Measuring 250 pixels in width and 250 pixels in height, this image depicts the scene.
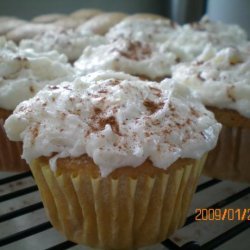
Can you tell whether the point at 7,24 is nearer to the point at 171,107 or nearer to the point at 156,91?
the point at 156,91

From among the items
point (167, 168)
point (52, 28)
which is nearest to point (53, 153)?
point (167, 168)

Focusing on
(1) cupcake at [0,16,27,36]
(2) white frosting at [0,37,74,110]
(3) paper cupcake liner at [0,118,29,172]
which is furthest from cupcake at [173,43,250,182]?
(1) cupcake at [0,16,27,36]

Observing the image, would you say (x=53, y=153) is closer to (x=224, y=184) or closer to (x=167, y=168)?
(x=167, y=168)

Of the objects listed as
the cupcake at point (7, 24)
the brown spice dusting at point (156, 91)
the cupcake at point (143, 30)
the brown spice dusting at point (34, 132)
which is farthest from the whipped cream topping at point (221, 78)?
the cupcake at point (7, 24)

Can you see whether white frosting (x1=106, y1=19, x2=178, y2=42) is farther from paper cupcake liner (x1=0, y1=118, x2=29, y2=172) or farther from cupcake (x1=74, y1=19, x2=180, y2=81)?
paper cupcake liner (x1=0, y1=118, x2=29, y2=172)

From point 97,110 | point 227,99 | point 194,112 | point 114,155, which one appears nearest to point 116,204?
point 114,155

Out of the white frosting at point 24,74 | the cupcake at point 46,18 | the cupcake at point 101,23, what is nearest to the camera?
the white frosting at point 24,74
